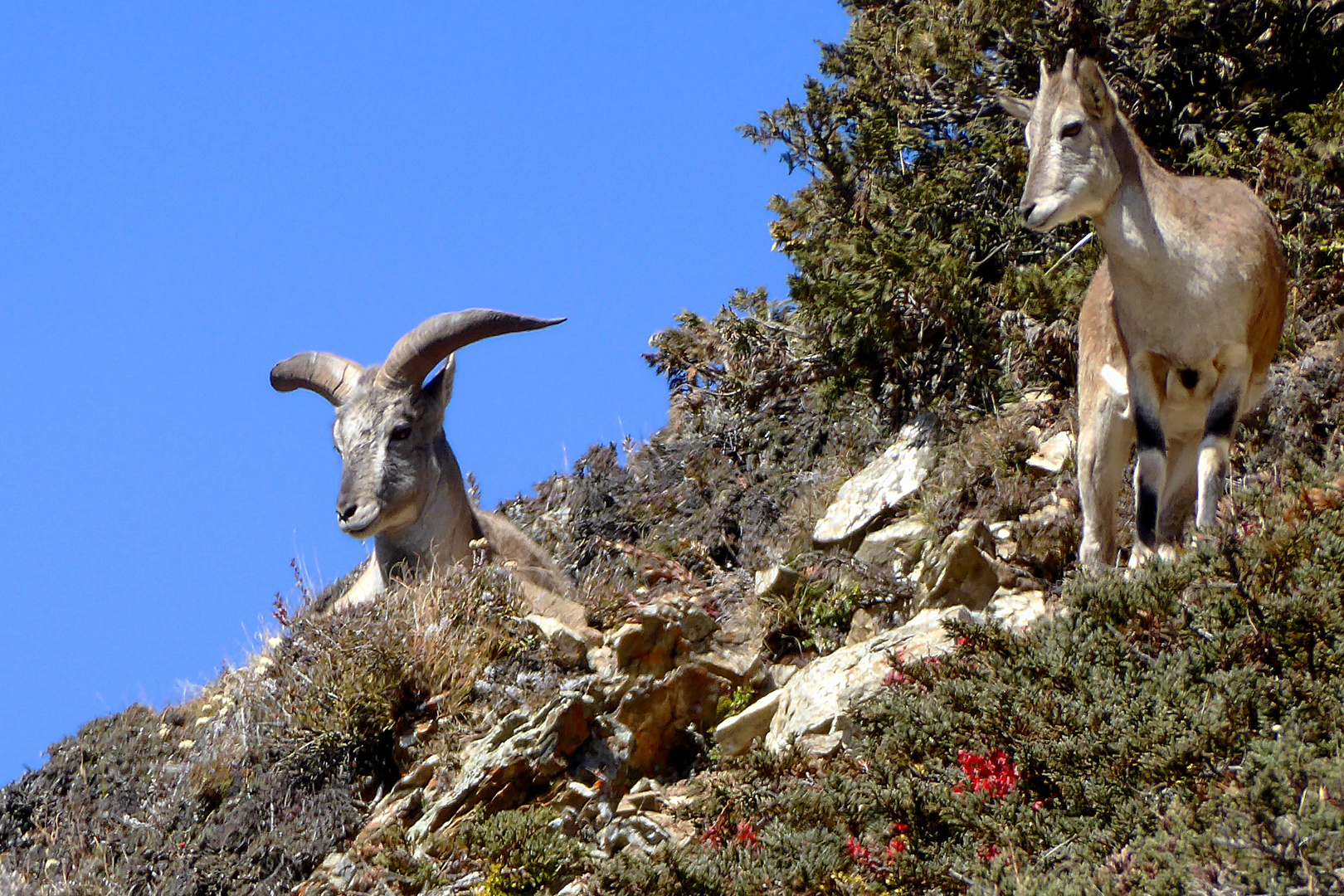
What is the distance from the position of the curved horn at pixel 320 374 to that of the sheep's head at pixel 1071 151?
537 cm

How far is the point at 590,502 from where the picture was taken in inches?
560

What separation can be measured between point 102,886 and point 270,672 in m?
1.60

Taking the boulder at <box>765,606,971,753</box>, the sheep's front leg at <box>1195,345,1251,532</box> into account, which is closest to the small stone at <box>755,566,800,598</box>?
the boulder at <box>765,606,971,753</box>

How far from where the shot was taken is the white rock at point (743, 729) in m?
7.69

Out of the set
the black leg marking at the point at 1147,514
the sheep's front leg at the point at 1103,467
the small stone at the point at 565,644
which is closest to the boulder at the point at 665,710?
the small stone at the point at 565,644

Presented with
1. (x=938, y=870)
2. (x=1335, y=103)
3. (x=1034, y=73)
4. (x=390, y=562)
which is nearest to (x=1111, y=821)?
(x=938, y=870)

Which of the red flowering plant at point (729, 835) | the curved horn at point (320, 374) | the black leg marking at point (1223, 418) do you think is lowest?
the red flowering plant at point (729, 835)

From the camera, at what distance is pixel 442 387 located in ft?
35.6

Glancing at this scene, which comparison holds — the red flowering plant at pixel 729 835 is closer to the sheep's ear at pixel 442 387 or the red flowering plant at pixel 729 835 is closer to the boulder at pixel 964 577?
the boulder at pixel 964 577

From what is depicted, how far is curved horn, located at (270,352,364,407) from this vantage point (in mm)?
11055

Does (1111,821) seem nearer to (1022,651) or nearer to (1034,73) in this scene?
(1022,651)

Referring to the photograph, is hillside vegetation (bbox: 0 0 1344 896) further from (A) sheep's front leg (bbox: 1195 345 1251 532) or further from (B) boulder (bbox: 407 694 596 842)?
(A) sheep's front leg (bbox: 1195 345 1251 532)

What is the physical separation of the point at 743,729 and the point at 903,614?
1719 mm

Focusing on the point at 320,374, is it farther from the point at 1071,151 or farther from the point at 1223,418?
the point at 1223,418
